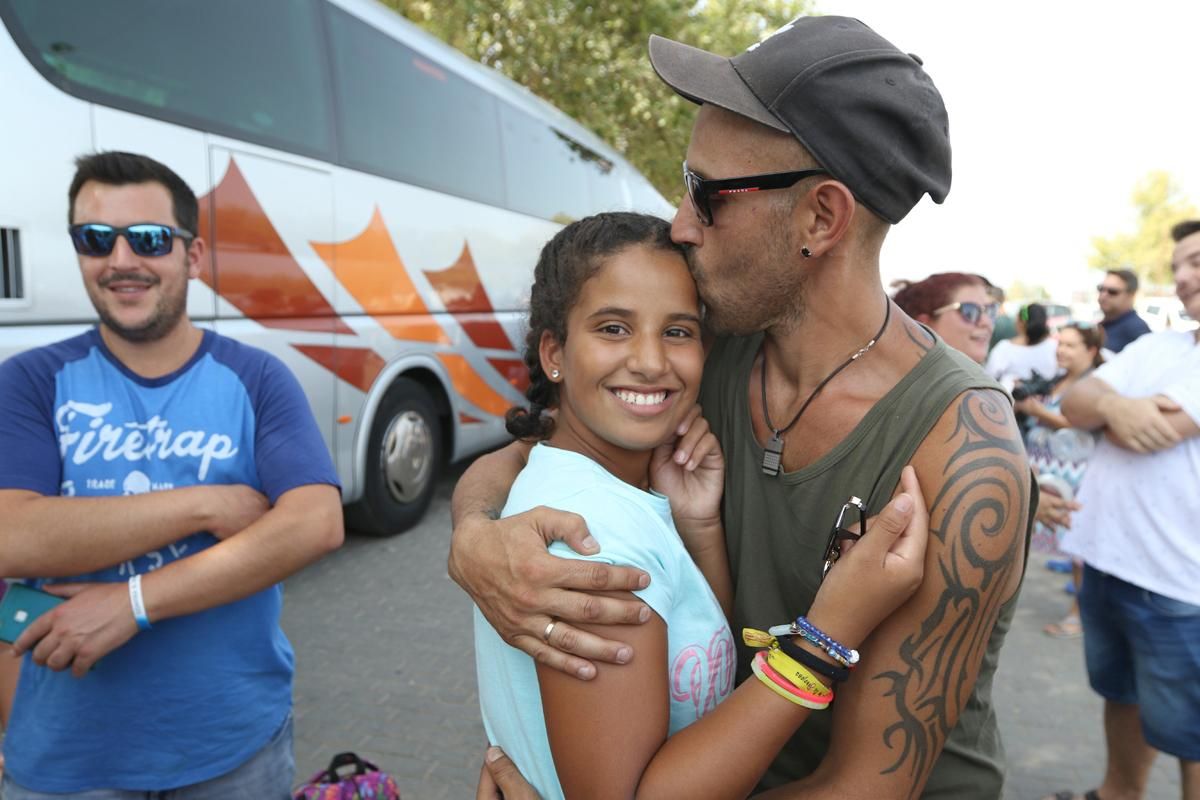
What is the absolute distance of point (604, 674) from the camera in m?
1.27

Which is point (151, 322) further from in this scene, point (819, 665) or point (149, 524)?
point (819, 665)

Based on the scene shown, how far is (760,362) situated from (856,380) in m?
0.28

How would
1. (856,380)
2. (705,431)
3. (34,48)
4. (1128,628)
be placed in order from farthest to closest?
(34,48)
(1128,628)
(705,431)
(856,380)

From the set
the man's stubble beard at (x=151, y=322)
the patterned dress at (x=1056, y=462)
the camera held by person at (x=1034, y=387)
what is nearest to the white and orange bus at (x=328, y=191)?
the man's stubble beard at (x=151, y=322)

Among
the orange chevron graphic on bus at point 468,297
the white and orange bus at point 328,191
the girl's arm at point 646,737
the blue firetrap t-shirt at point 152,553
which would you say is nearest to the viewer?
the girl's arm at point 646,737

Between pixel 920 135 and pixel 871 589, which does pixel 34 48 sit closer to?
pixel 920 135

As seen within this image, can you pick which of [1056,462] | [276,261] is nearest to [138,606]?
[276,261]

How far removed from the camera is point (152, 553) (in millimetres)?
2090

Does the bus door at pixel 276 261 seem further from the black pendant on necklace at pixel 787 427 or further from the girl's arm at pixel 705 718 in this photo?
the girl's arm at pixel 705 718

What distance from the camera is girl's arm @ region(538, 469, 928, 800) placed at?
4.11ft

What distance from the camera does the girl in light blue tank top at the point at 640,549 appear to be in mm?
1265

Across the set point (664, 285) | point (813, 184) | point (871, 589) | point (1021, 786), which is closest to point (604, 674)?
point (871, 589)

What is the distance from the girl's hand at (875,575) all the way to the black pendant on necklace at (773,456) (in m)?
0.34

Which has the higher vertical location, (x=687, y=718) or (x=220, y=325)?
(x=220, y=325)
